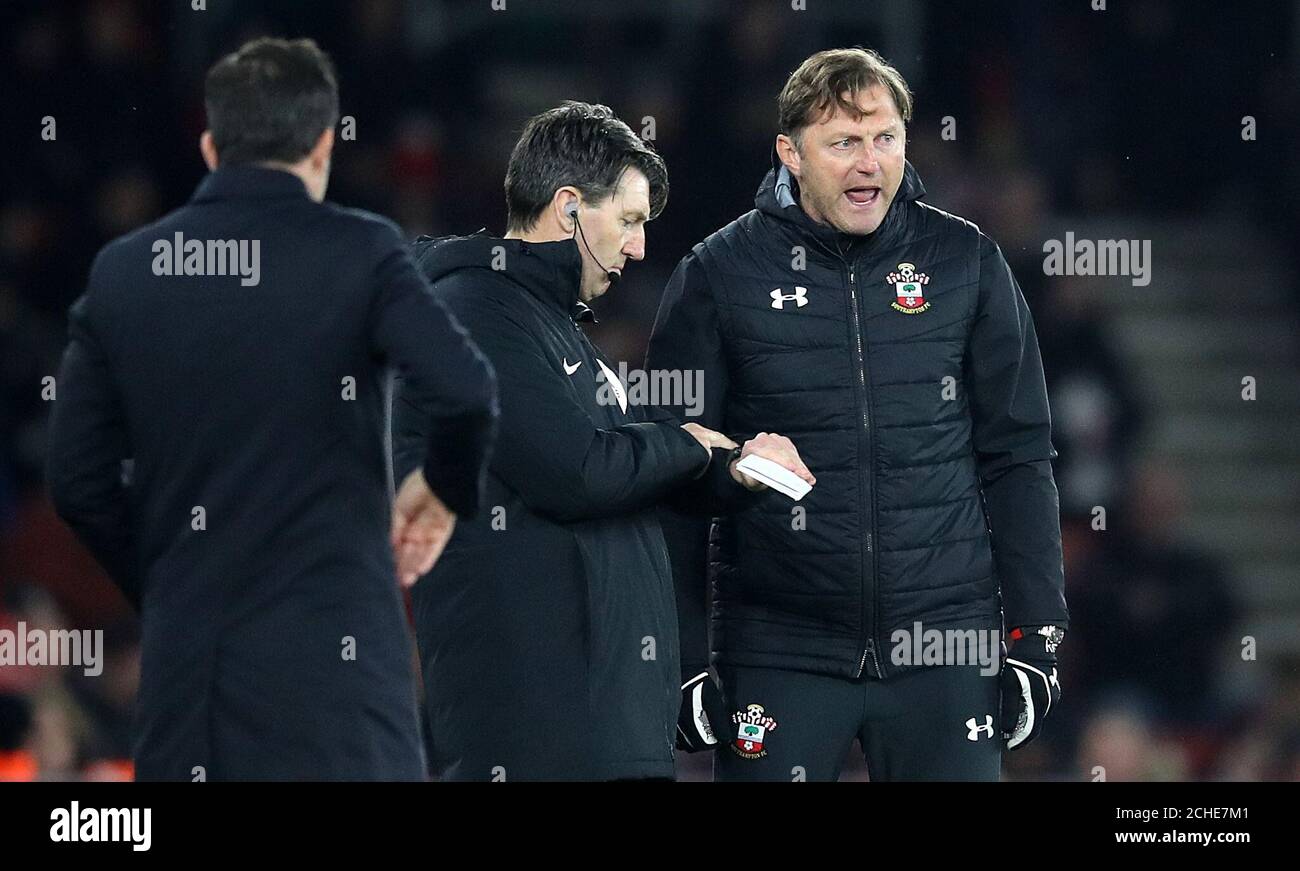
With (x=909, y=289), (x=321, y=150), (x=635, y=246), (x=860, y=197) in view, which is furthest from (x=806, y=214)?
(x=321, y=150)

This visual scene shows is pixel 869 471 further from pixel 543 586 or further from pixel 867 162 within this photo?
pixel 543 586

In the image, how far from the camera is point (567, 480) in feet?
7.97

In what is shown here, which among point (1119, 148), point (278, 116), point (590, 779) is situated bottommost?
point (590, 779)

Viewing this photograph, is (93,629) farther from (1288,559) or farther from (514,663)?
(1288,559)

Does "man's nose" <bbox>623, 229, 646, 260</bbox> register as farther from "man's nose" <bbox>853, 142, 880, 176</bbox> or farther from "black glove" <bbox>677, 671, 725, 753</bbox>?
"black glove" <bbox>677, 671, 725, 753</bbox>

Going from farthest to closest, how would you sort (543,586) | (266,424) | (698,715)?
(698,715)
(543,586)
(266,424)

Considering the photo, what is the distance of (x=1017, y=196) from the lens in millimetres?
6281

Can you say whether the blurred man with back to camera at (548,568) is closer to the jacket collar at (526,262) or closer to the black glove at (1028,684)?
the jacket collar at (526,262)

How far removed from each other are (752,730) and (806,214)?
777 mm

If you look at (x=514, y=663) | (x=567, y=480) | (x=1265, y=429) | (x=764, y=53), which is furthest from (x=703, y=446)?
(x=1265, y=429)

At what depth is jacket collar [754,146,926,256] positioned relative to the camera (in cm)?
284

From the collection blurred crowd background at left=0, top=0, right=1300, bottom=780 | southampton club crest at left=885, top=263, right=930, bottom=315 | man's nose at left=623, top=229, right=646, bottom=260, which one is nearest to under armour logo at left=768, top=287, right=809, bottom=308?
southampton club crest at left=885, top=263, right=930, bottom=315

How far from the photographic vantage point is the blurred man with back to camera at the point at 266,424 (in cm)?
206

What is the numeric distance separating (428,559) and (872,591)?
0.83m
